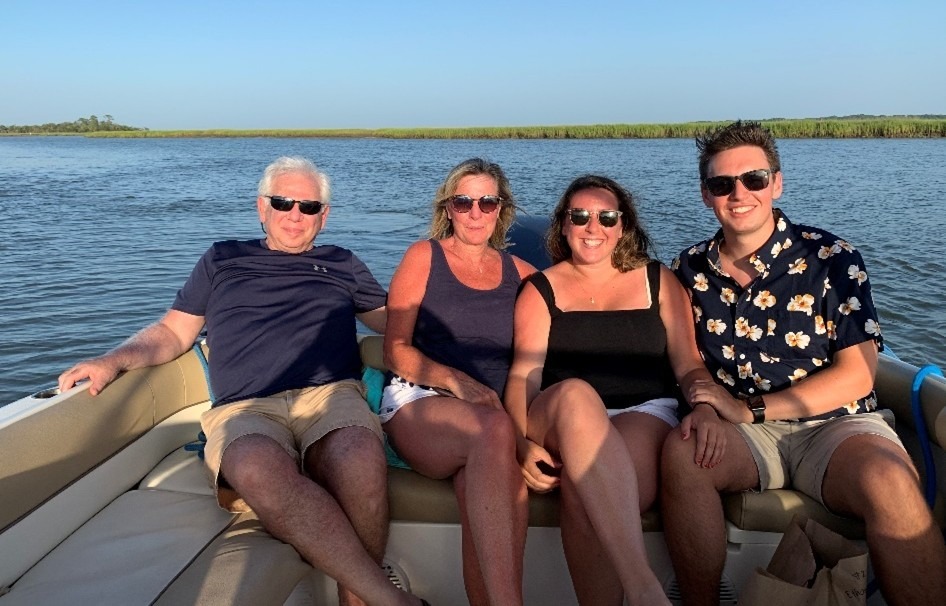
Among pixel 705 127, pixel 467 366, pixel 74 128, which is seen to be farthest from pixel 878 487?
pixel 74 128

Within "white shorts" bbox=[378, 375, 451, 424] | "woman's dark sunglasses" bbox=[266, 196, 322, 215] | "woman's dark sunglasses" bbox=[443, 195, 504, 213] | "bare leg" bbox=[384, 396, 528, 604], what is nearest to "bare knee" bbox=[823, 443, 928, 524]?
"bare leg" bbox=[384, 396, 528, 604]

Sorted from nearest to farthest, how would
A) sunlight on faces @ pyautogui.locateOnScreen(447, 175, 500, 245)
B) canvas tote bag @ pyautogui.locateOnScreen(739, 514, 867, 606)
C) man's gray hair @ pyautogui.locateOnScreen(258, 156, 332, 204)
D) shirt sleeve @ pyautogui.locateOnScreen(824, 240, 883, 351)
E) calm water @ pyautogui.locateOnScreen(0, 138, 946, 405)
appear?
canvas tote bag @ pyautogui.locateOnScreen(739, 514, 867, 606), shirt sleeve @ pyautogui.locateOnScreen(824, 240, 883, 351), sunlight on faces @ pyautogui.locateOnScreen(447, 175, 500, 245), man's gray hair @ pyautogui.locateOnScreen(258, 156, 332, 204), calm water @ pyautogui.locateOnScreen(0, 138, 946, 405)

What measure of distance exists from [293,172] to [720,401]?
1734 mm

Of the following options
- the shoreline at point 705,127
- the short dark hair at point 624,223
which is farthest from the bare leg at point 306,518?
the shoreline at point 705,127

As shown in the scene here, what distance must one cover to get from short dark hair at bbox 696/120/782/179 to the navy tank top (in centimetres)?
85

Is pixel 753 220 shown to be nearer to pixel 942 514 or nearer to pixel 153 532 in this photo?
pixel 942 514

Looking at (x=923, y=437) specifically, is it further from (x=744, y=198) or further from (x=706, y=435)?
(x=744, y=198)

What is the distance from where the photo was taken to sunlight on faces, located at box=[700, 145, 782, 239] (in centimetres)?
234

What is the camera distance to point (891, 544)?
186cm

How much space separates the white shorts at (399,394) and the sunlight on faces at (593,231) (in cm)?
68

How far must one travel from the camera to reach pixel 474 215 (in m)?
2.68

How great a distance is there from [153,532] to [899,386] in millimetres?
2420

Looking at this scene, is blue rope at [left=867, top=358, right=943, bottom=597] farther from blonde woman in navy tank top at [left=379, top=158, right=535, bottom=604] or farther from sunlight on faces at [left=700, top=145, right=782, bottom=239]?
blonde woman in navy tank top at [left=379, top=158, right=535, bottom=604]

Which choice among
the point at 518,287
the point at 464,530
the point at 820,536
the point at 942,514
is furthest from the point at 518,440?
the point at 942,514
